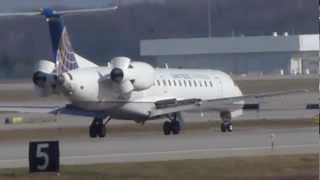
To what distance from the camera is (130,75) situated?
175ft

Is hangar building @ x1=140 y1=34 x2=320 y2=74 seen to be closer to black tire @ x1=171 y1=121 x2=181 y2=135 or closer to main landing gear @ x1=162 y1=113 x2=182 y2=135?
main landing gear @ x1=162 y1=113 x2=182 y2=135

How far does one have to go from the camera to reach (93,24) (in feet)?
380

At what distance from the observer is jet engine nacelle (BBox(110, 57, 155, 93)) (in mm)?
52844

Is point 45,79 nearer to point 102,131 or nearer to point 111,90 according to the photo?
point 111,90

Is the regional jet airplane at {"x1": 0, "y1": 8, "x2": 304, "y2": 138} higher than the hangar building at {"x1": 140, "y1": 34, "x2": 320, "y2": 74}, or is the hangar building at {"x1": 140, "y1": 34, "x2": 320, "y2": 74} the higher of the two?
the hangar building at {"x1": 140, "y1": 34, "x2": 320, "y2": 74}

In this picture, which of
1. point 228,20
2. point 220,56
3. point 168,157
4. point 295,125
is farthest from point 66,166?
point 220,56

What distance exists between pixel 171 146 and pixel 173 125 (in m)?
10.3

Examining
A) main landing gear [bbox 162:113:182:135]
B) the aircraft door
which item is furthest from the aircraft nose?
the aircraft door

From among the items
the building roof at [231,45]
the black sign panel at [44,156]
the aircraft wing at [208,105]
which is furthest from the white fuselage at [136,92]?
the building roof at [231,45]

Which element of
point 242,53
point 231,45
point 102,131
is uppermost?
point 231,45

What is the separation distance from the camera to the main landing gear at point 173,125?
5469cm

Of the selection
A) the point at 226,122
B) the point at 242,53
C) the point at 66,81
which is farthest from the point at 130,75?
the point at 242,53

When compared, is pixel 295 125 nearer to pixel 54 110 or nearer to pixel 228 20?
pixel 54 110

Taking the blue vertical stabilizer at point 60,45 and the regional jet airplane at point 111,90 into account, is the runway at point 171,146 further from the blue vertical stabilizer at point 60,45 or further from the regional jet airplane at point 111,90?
the blue vertical stabilizer at point 60,45
